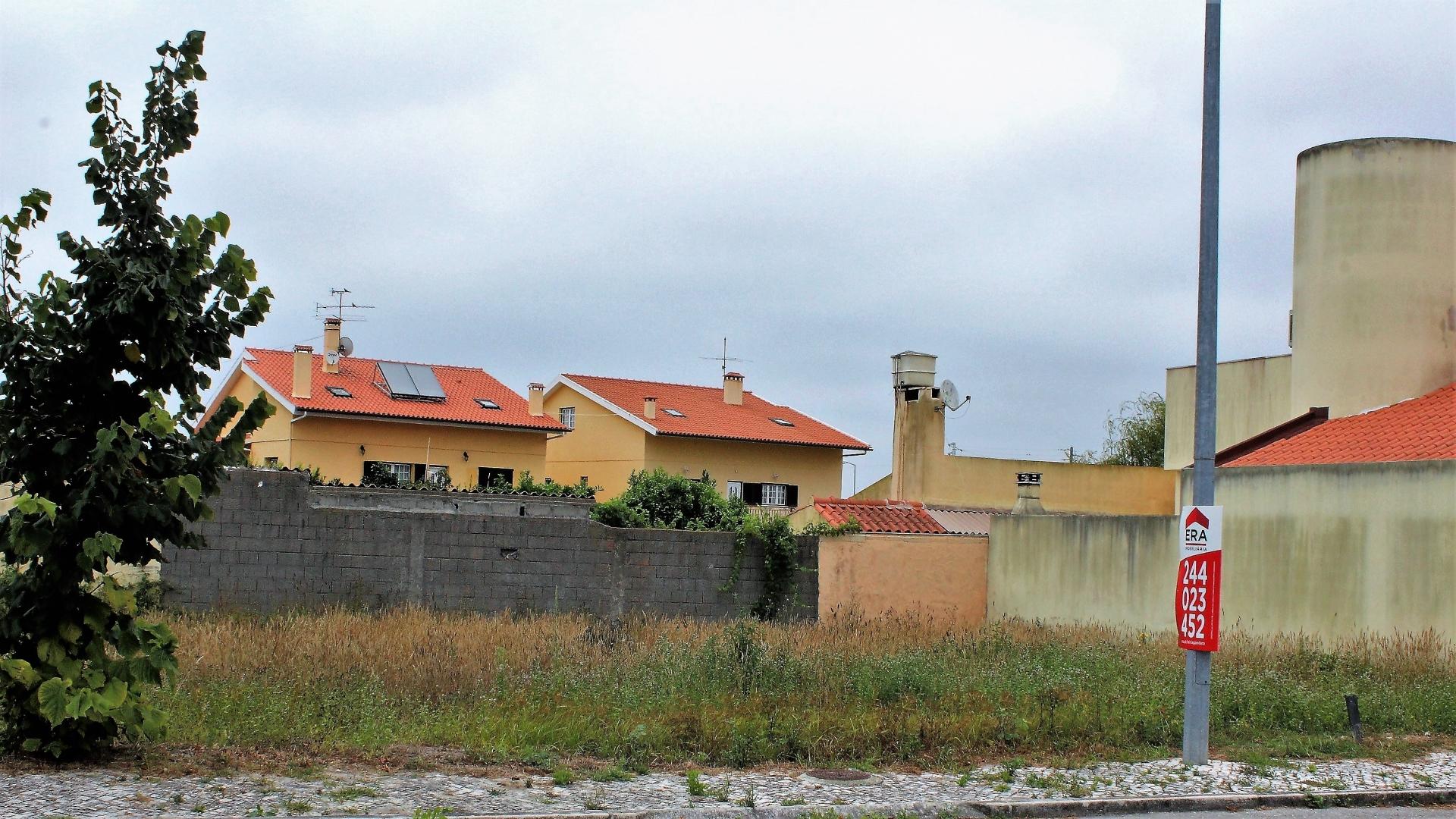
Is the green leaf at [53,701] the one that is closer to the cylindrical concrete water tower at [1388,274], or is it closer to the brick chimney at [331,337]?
the cylindrical concrete water tower at [1388,274]

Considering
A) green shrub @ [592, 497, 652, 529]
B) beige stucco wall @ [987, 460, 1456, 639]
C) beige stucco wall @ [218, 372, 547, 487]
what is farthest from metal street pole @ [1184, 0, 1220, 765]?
beige stucco wall @ [218, 372, 547, 487]

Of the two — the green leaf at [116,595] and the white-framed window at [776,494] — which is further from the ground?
the white-framed window at [776,494]

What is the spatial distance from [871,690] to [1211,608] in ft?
11.2

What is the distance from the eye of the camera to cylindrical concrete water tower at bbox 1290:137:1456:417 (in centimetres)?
2108

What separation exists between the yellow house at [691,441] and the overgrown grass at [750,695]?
94.4 ft

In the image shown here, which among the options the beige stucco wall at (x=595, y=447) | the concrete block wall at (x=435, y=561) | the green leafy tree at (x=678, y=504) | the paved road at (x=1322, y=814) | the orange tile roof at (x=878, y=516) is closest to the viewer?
the paved road at (x=1322, y=814)

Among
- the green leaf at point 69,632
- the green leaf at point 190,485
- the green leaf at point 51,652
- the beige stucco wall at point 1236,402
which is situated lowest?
the green leaf at point 51,652

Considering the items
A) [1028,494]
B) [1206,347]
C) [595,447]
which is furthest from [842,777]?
[595,447]

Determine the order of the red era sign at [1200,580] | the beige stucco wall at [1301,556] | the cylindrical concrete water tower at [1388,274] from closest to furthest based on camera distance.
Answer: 1. the red era sign at [1200,580]
2. the beige stucco wall at [1301,556]
3. the cylindrical concrete water tower at [1388,274]

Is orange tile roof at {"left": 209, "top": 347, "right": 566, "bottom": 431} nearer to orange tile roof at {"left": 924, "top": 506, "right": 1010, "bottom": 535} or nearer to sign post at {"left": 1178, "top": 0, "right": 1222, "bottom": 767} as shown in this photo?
orange tile roof at {"left": 924, "top": 506, "right": 1010, "bottom": 535}

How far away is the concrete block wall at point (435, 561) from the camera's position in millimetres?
19562

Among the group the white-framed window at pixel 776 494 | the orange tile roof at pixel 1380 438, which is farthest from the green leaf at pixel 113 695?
the white-framed window at pixel 776 494

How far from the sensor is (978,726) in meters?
11.7

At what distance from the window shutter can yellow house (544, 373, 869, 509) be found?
38 mm
